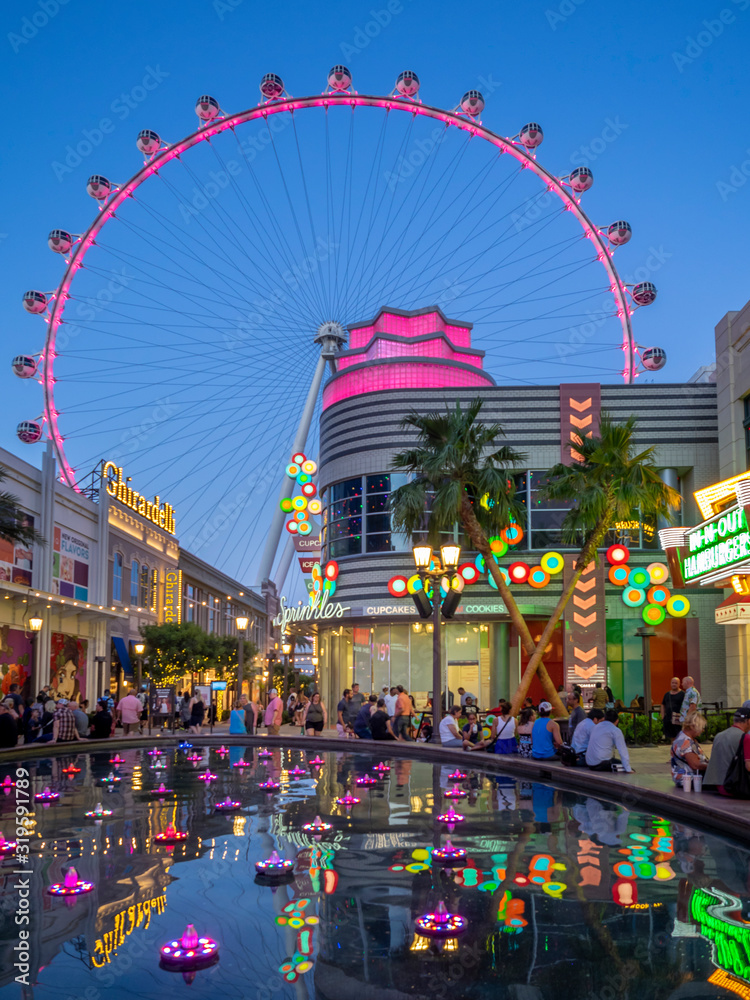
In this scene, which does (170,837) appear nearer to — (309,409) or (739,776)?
(739,776)

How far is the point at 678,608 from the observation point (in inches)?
1244

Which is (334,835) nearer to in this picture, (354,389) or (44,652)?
(44,652)

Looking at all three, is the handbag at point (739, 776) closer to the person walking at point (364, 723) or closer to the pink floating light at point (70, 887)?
the pink floating light at point (70, 887)

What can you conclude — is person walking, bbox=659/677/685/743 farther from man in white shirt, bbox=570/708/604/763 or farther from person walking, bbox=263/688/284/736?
person walking, bbox=263/688/284/736

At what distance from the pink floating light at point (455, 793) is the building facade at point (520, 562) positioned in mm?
17801

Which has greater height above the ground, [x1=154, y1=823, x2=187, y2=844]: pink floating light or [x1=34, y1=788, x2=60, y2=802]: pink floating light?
[x1=154, y1=823, x2=187, y2=844]: pink floating light

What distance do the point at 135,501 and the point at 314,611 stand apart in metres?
17.3

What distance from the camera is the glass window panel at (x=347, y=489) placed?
37875 mm

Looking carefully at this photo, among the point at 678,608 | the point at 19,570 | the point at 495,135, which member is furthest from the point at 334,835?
the point at 495,135

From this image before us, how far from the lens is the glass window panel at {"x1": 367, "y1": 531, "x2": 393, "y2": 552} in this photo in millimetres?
36719

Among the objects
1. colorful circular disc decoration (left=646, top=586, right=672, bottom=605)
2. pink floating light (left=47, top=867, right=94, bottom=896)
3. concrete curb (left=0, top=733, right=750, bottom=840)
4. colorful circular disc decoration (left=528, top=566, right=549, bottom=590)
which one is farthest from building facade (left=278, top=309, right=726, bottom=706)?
pink floating light (left=47, top=867, right=94, bottom=896)

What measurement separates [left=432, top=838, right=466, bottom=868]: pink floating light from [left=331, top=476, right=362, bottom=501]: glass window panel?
2777cm

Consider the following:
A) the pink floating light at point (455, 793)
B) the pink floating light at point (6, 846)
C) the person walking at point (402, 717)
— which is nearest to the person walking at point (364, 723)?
the person walking at point (402, 717)

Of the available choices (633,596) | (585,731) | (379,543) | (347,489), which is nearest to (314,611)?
(379,543)
